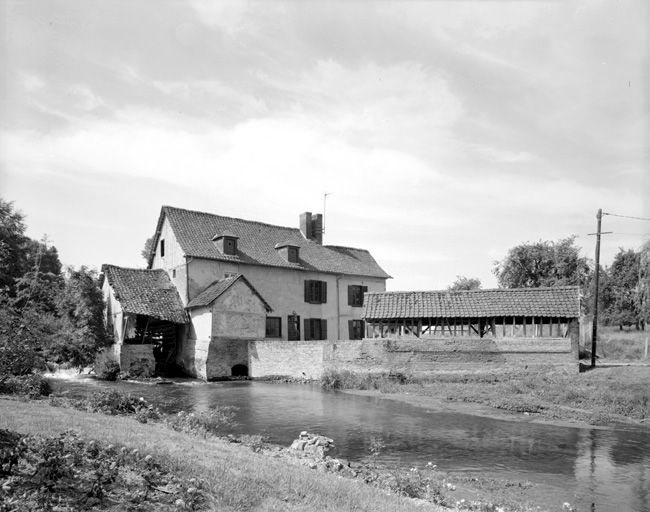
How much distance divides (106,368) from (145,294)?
529 centimetres

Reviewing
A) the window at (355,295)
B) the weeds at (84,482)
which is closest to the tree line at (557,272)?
the window at (355,295)

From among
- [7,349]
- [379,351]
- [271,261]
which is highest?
[271,261]

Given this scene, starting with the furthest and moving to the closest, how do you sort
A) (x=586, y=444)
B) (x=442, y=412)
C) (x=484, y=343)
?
(x=484, y=343)
(x=442, y=412)
(x=586, y=444)

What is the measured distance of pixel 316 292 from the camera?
4069 centimetres

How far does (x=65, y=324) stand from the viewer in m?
31.2

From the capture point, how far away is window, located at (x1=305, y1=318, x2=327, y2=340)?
1569 inches

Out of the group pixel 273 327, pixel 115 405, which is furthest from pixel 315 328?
pixel 115 405

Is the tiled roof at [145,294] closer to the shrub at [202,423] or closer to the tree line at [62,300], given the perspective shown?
the tree line at [62,300]

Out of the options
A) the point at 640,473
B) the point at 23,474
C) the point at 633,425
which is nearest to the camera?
the point at 23,474

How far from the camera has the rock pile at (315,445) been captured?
1270cm

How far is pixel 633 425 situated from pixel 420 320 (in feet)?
42.9

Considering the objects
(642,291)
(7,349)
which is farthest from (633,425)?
(642,291)

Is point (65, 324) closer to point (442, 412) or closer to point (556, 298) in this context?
point (442, 412)

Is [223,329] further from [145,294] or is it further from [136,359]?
[145,294]
